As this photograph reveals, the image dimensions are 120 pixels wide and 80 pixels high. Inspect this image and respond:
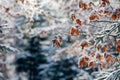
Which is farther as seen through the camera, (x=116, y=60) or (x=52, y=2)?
(x=52, y=2)

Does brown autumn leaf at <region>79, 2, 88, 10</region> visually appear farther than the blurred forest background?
No

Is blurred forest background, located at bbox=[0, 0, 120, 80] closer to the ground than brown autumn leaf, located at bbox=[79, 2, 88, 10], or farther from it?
closer to the ground

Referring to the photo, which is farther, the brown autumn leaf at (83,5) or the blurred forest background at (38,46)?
the blurred forest background at (38,46)

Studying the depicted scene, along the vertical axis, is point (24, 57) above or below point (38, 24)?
below

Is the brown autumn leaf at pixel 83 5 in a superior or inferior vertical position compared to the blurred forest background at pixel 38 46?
superior

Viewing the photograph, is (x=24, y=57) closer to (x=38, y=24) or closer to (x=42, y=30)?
(x=38, y=24)

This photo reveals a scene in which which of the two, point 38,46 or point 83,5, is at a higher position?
point 83,5

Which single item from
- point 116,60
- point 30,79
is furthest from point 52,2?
point 116,60

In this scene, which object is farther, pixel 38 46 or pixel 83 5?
pixel 38 46

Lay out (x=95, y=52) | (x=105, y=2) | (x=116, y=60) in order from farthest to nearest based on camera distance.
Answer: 1. (x=116, y=60)
2. (x=95, y=52)
3. (x=105, y=2)

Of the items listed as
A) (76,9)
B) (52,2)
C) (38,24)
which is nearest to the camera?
(76,9)

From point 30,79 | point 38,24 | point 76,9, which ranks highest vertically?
point 76,9
